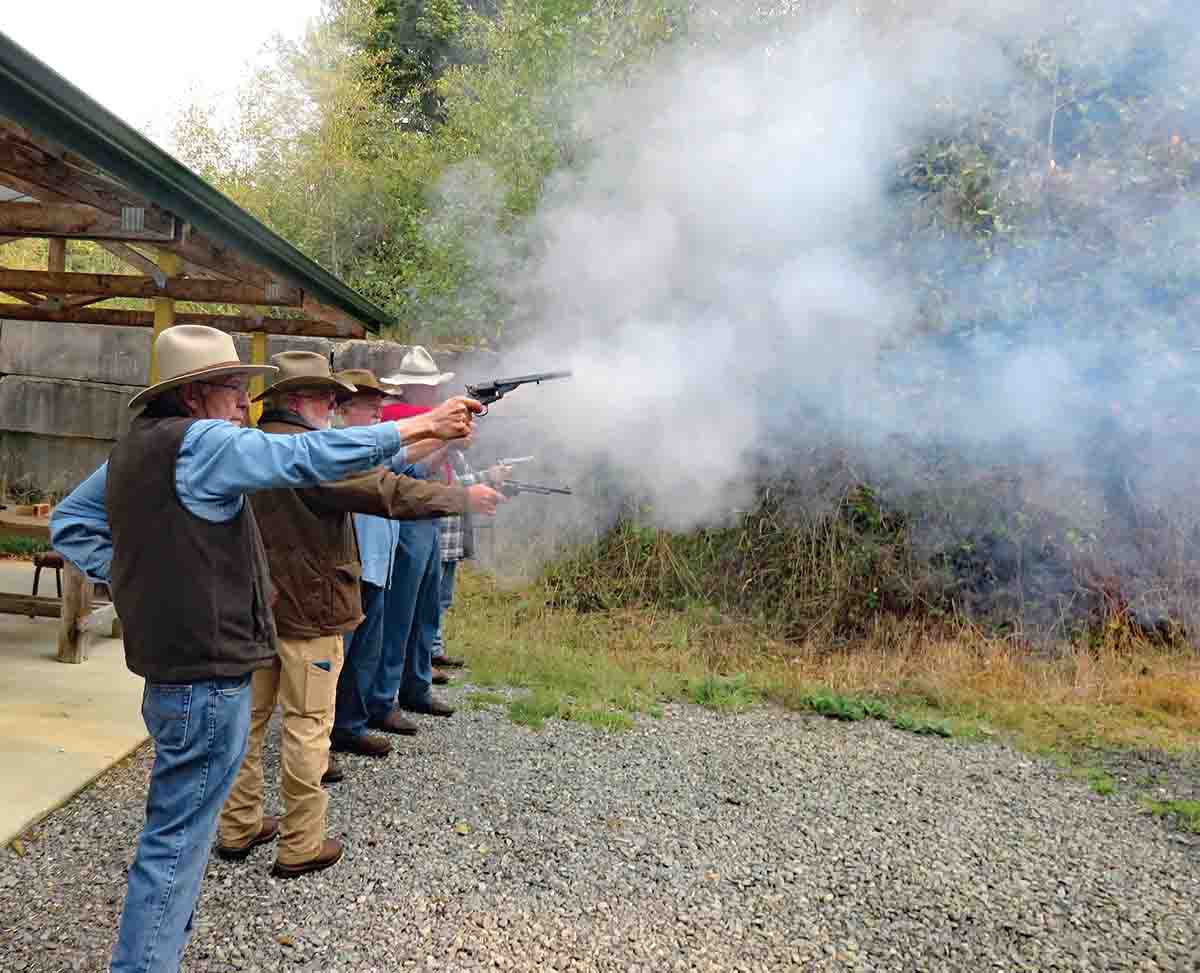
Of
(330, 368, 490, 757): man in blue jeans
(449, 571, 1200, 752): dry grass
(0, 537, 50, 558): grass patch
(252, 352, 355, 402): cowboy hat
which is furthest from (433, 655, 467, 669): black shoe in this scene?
(0, 537, 50, 558): grass patch

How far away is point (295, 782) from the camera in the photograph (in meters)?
3.10

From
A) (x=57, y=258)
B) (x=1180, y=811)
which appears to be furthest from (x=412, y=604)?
(x=57, y=258)

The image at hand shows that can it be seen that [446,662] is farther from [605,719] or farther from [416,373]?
[416,373]

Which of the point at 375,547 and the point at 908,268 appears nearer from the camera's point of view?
the point at 375,547

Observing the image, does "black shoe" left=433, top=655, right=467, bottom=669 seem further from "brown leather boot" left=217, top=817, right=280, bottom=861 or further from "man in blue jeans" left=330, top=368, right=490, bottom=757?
"brown leather boot" left=217, top=817, right=280, bottom=861

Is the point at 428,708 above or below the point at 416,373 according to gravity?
below

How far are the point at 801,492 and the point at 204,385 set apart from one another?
594 cm

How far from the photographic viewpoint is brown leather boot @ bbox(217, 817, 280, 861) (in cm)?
320

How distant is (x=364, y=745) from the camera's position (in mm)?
4234

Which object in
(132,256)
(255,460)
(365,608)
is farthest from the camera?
(132,256)

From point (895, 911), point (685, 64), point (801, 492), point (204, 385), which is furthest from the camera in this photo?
point (685, 64)

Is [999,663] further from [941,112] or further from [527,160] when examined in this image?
[527,160]

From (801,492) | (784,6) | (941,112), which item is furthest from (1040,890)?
(784,6)

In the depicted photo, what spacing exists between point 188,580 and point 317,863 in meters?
1.35
